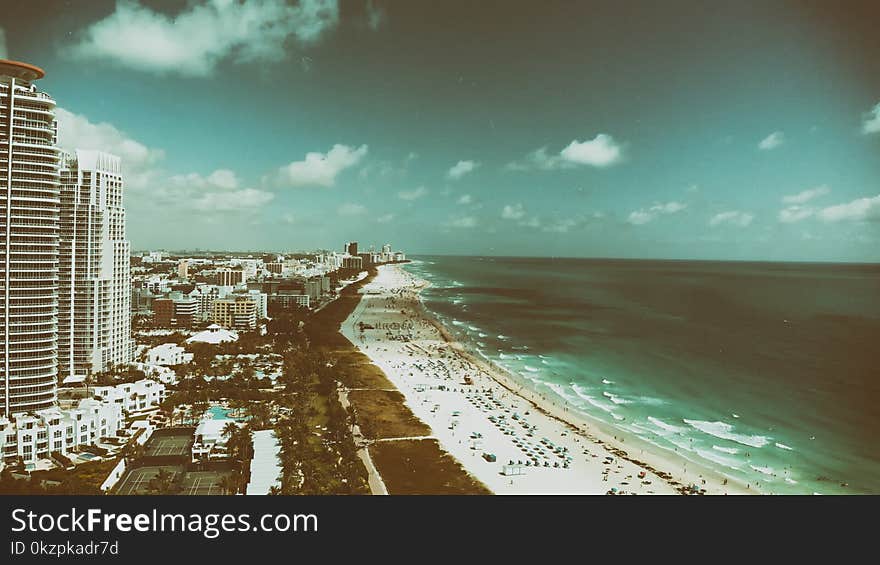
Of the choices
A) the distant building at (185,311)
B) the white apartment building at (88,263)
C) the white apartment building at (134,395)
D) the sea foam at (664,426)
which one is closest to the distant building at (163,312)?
the distant building at (185,311)

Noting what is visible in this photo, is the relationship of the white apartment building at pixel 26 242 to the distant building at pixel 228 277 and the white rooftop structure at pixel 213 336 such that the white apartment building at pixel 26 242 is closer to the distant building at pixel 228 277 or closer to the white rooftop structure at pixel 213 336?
the white rooftop structure at pixel 213 336

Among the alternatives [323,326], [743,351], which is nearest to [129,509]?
[323,326]

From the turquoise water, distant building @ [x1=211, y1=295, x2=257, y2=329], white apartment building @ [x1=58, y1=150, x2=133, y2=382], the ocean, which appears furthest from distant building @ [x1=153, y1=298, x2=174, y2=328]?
the ocean

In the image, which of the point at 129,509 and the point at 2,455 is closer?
the point at 129,509

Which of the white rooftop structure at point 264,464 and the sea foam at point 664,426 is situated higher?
the white rooftop structure at point 264,464

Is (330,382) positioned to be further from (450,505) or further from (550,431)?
(450,505)

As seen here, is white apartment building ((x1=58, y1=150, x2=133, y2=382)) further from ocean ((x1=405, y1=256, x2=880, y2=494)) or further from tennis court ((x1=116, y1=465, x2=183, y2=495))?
ocean ((x1=405, y1=256, x2=880, y2=494))

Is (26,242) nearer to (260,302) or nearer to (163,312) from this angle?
(163,312)
